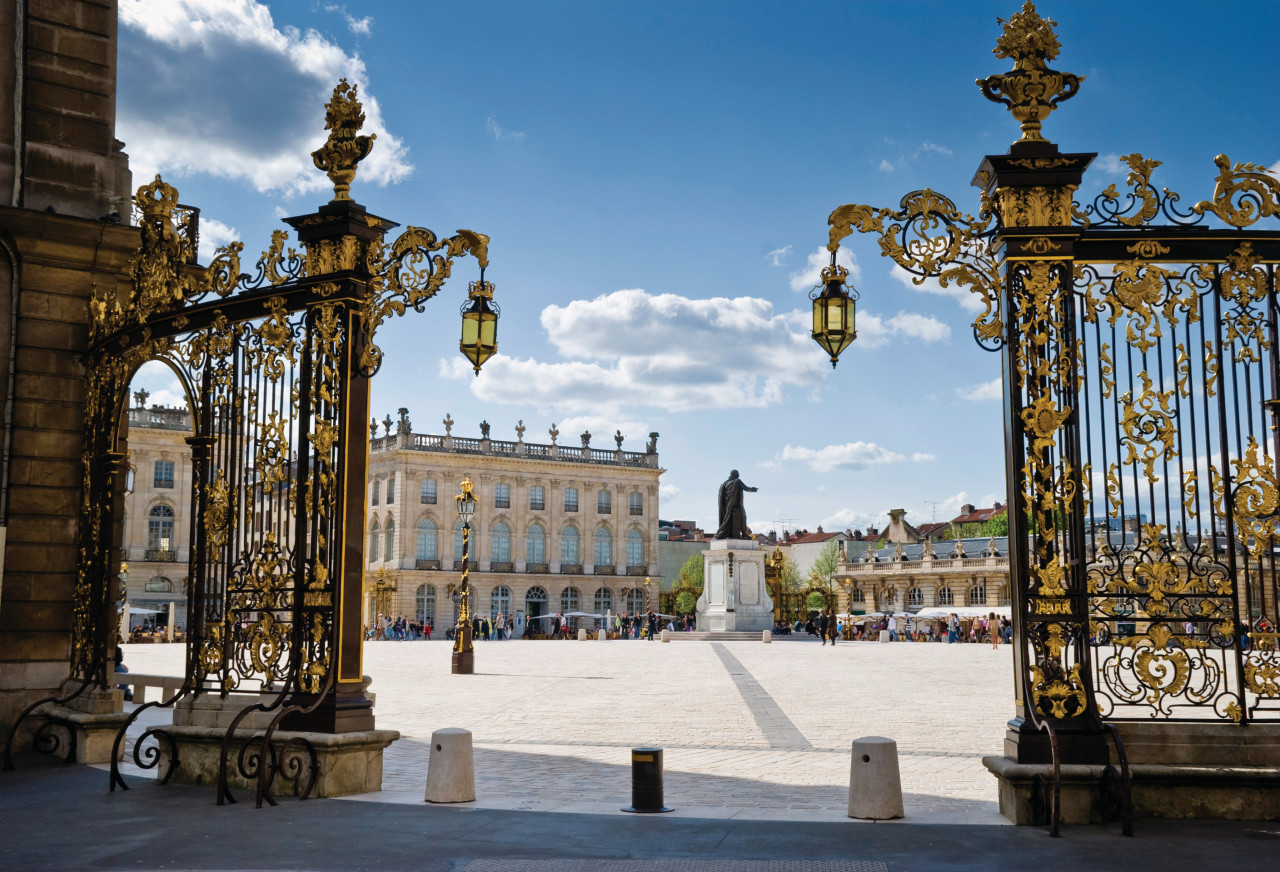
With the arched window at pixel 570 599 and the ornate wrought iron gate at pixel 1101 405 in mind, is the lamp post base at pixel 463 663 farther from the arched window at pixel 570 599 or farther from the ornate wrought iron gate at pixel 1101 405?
the arched window at pixel 570 599

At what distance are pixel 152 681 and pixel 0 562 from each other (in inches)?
224

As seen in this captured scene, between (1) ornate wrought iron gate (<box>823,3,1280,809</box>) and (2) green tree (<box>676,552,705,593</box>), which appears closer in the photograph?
(1) ornate wrought iron gate (<box>823,3,1280,809</box>)

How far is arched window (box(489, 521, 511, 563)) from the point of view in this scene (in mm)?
80750

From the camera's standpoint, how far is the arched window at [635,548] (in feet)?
281

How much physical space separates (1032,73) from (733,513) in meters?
43.1

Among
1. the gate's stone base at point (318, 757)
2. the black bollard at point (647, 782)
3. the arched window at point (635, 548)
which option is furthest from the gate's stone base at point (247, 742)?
the arched window at point (635, 548)

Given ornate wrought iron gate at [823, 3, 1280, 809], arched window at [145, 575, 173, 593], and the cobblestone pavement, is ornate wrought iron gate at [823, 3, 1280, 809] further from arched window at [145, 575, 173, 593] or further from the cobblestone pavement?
arched window at [145, 575, 173, 593]

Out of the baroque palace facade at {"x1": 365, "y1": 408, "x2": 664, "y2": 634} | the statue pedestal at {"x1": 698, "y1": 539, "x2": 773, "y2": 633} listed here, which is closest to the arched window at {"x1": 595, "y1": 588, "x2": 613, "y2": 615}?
the baroque palace facade at {"x1": 365, "y1": 408, "x2": 664, "y2": 634}

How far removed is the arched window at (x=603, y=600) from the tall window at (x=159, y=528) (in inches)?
1130

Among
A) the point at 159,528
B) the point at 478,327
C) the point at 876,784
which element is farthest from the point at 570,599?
the point at 876,784

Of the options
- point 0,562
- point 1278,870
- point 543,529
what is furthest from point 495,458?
point 1278,870

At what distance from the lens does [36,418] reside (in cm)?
1159

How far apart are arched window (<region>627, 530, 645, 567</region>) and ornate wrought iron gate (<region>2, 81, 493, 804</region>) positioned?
247 ft

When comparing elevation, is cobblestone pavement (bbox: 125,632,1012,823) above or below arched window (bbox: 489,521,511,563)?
below
